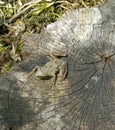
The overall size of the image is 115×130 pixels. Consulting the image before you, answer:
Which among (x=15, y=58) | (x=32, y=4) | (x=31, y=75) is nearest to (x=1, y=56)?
(x=15, y=58)

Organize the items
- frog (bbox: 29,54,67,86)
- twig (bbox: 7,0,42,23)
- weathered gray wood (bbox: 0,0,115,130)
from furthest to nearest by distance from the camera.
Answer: twig (bbox: 7,0,42,23)
frog (bbox: 29,54,67,86)
weathered gray wood (bbox: 0,0,115,130)

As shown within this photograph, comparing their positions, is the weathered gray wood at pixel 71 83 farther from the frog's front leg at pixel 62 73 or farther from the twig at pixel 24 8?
the twig at pixel 24 8

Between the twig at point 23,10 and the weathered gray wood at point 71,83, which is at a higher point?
the twig at point 23,10

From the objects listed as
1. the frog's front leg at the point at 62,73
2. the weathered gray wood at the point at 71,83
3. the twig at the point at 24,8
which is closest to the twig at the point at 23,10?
the twig at the point at 24,8

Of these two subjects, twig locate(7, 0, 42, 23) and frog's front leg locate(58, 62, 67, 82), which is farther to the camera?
twig locate(7, 0, 42, 23)

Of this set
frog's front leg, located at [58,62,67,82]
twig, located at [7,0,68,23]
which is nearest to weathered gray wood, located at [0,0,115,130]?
frog's front leg, located at [58,62,67,82]

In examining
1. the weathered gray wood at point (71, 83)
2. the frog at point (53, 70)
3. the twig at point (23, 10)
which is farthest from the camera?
the twig at point (23, 10)

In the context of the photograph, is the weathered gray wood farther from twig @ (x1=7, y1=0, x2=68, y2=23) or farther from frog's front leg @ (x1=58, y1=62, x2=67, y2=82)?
twig @ (x1=7, y1=0, x2=68, y2=23)
